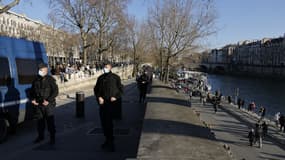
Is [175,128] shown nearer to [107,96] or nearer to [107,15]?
[107,96]

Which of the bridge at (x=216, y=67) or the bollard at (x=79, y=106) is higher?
the bollard at (x=79, y=106)

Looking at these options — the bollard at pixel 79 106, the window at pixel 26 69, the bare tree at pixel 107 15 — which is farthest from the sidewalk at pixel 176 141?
the bare tree at pixel 107 15

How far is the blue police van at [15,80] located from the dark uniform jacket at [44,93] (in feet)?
3.51

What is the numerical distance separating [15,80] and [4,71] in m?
0.50

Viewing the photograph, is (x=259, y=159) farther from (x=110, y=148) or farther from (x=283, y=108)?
(x=283, y=108)

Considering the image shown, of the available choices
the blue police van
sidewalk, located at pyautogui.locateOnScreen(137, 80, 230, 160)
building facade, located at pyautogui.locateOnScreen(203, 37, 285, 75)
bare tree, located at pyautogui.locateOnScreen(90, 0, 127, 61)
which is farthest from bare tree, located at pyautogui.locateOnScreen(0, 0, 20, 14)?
building facade, located at pyautogui.locateOnScreen(203, 37, 285, 75)

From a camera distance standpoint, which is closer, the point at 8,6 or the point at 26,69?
the point at 26,69

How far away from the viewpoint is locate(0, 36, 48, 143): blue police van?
8617 millimetres

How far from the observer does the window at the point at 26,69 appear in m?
9.73

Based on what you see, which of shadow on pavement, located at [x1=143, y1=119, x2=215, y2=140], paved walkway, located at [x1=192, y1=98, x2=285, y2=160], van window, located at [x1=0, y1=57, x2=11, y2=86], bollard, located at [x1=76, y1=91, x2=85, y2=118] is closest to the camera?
shadow on pavement, located at [x1=143, y1=119, x2=215, y2=140]

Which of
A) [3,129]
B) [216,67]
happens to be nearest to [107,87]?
[3,129]

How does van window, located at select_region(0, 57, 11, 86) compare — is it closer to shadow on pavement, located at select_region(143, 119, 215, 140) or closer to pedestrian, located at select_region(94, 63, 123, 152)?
pedestrian, located at select_region(94, 63, 123, 152)

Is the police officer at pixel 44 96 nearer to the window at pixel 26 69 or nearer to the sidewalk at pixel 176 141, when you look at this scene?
the window at pixel 26 69

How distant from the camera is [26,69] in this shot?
10.1 metres
